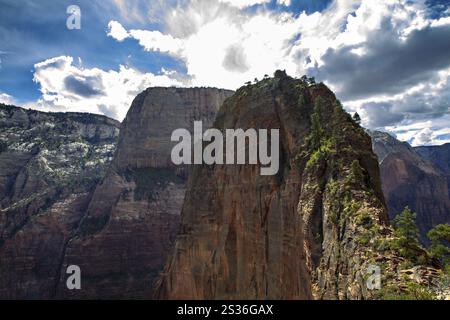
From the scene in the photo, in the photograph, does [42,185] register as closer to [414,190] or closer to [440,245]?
[414,190]

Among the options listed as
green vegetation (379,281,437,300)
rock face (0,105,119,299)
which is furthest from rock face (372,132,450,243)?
green vegetation (379,281,437,300)

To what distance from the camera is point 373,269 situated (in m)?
19.4

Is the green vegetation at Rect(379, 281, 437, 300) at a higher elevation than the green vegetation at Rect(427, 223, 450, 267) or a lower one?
lower

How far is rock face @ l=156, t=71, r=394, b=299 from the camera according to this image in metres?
25.1

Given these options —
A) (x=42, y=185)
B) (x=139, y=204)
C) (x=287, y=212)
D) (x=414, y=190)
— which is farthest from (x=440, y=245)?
(x=42, y=185)

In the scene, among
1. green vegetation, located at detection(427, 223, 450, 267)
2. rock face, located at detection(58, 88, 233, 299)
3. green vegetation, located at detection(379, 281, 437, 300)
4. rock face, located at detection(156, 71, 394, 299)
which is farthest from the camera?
rock face, located at detection(58, 88, 233, 299)

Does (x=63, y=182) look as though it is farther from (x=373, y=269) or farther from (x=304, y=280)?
(x=373, y=269)

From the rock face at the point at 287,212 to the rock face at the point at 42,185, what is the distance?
6616cm

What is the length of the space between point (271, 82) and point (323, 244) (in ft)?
82.2

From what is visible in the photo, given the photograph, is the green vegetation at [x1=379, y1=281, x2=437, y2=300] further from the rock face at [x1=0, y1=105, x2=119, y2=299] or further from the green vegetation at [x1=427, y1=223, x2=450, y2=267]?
the rock face at [x1=0, y1=105, x2=119, y2=299]

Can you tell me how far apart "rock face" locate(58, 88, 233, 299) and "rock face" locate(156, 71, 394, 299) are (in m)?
47.1

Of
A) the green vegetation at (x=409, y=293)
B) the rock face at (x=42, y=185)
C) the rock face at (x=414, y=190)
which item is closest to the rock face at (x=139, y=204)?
the rock face at (x=42, y=185)

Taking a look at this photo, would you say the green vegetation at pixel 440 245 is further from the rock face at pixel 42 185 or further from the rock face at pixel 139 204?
the rock face at pixel 42 185

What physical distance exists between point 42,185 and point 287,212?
12831 centimetres
